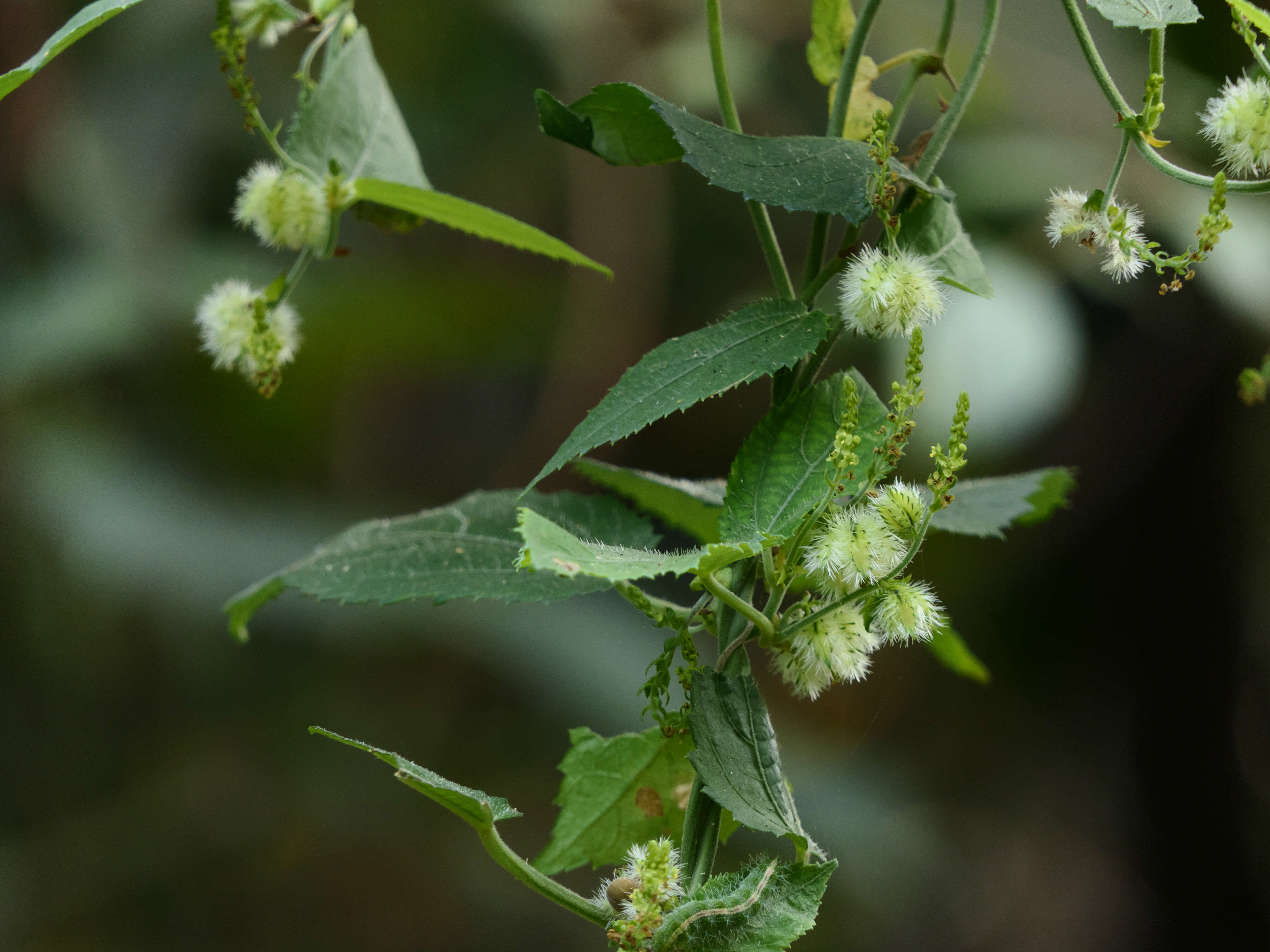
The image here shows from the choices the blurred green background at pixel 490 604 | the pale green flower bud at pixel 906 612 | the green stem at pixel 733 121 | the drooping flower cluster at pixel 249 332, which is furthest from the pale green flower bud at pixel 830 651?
the blurred green background at pixel 490 604

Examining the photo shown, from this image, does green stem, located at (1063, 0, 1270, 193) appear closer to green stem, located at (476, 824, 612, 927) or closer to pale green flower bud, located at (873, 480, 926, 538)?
pale green flower bud, located at (873, 480, 926, 538)

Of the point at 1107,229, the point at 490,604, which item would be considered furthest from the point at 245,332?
the point at 490,604

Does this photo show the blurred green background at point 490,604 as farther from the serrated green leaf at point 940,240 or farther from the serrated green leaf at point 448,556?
the serrated green leaf at point 940,240

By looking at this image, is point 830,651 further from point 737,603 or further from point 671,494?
point 671,494

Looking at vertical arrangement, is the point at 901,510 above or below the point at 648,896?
above

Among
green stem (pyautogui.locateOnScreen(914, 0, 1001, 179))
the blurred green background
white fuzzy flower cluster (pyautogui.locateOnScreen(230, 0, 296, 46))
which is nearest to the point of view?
green stem (pyautogui.locateOnScreen(914, 0, 1001, 179))

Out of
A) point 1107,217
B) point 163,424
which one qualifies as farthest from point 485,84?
point 1107,217

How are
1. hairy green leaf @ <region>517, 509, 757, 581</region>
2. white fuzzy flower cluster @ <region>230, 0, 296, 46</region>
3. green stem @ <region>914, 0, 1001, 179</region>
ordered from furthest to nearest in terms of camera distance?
white fuzzy flower cluster @ <region>230, 0, 296, 46</region> → green stem @ <region>914, 0, 1001, 179</region> → hairy green leaf @ <region>517, 509, 757, 581</region>

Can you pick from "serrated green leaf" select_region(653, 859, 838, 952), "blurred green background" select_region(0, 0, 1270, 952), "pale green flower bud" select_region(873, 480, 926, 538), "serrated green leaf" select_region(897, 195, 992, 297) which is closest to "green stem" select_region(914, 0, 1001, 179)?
"serrated green leaf" select_region(897, 195, 992, 297)
